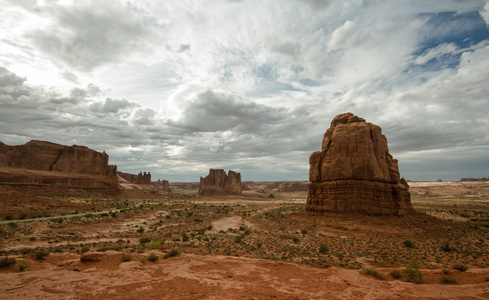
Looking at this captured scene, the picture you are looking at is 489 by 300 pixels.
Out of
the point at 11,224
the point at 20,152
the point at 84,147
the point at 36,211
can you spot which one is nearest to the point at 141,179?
the point at 84,147

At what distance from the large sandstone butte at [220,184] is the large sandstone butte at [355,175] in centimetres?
9327

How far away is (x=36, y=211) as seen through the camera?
3272cm

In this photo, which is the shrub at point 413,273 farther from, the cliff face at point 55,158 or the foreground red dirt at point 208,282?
the cliff face at point 55,158

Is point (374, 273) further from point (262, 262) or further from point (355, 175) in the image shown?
point (355, 175)

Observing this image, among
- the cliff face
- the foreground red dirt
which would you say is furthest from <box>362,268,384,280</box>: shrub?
the cliff face

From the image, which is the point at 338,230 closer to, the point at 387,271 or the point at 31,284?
the point at 387,271

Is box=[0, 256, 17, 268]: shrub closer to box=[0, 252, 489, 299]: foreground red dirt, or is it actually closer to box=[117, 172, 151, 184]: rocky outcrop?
box=[0, 252, 489, 299]: foreground red dirt

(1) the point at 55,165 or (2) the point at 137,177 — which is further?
(2) the point at 137,177

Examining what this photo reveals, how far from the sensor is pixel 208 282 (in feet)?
32.1

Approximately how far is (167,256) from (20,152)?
261 feet

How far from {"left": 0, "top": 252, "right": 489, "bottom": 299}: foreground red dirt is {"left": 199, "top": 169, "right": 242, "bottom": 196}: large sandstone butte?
109 m

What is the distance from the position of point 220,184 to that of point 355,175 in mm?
101378

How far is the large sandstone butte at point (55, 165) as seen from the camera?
62334 mm

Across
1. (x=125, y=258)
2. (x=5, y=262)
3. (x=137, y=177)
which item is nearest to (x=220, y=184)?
(x=137, y=177)
